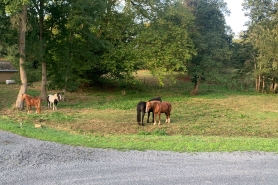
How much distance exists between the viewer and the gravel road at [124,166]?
5.91 metres

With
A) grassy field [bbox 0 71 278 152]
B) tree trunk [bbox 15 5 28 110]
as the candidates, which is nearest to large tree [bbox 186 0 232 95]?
grassy field [bbox 0 71 278 152]

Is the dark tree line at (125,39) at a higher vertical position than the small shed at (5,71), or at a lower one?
higher

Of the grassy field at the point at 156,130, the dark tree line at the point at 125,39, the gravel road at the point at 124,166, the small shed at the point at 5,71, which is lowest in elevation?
the grassy field at the point at 156,130

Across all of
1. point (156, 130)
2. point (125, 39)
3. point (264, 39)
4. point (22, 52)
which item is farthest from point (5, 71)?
point (156, 130)

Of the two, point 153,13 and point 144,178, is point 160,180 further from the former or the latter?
point 153,13

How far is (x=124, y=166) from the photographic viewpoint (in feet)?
22.1

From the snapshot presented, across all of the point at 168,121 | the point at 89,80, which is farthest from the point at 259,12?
the point at 168,121

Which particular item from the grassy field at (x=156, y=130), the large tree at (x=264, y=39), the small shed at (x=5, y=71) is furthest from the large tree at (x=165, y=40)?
the small shed at (x=5, y=71)

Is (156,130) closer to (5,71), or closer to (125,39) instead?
(125,39)

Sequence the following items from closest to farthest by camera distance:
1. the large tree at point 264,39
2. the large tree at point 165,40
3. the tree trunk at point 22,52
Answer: the tree trunk at point 22,52 < the large tree at point 165,40 < the large tree at point 264,39

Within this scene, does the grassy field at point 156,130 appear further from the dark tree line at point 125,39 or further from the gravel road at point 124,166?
the dark tree line at point 125,39

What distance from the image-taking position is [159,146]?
28.4ft

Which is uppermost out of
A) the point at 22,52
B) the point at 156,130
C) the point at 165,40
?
the point at 165,40

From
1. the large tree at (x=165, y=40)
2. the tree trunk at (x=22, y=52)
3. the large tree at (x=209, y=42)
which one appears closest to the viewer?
the tree trunk at (x=22, y=52)
